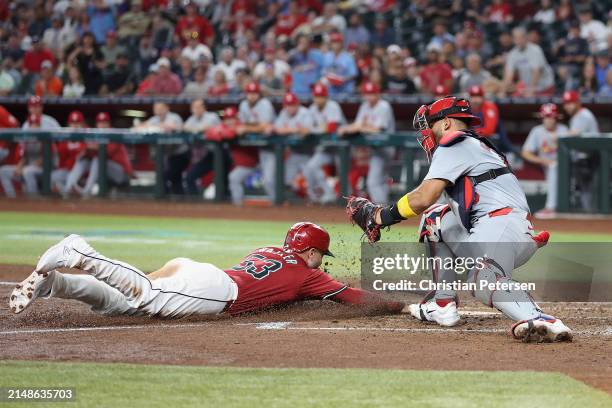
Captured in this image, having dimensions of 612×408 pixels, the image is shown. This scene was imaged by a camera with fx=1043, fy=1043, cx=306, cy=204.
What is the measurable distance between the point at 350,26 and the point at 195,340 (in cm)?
1430

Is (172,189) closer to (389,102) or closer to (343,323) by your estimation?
(389,102)

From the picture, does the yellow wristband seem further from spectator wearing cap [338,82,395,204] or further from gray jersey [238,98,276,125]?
gray jersey [238,98,276,125]

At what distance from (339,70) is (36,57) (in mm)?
6986

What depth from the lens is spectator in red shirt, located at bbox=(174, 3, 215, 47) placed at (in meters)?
20.6

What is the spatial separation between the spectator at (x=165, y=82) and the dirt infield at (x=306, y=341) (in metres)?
12.6

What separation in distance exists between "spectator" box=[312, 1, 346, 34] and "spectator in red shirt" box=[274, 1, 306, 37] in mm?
651

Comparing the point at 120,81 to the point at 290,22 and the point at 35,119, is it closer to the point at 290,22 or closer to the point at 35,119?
the point at 35,119

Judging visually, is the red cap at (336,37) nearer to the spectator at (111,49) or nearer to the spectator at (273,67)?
the spectator at (273,67)

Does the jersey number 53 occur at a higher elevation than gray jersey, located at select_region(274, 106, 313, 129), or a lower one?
lower

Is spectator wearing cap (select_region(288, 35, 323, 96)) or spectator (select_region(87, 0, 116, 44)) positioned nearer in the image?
spectator wearing cap (select_region(288, 35, 323, 96))

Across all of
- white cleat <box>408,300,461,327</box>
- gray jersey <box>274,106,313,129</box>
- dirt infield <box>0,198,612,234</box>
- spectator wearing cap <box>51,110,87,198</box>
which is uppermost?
gray jersey <box>274,106,313,129</box>

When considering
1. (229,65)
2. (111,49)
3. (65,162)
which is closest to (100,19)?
(111,49)

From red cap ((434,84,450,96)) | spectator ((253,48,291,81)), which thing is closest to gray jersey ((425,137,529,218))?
red cap ((434,84,450,96))

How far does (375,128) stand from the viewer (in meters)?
16.1
